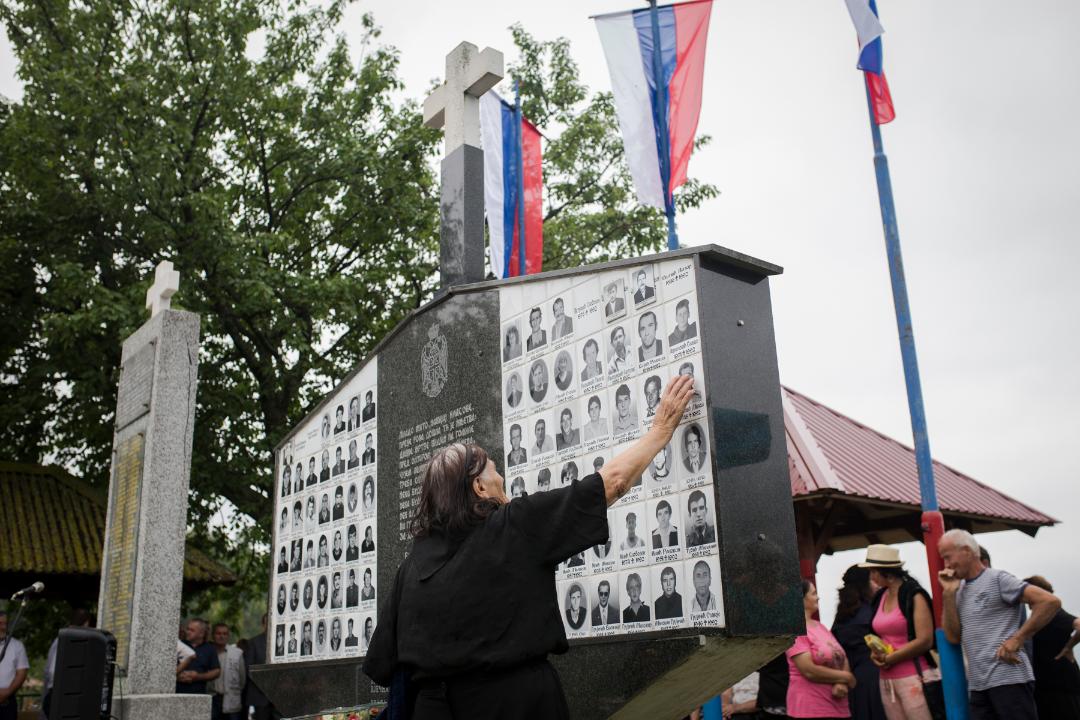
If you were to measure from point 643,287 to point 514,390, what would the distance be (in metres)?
1.17

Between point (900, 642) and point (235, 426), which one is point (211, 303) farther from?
point (900, 642)

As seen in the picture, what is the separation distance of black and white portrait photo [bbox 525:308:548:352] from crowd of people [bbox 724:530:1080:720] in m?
2.31

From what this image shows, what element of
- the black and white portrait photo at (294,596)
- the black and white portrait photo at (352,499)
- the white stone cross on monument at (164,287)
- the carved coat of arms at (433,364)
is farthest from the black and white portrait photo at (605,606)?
the white stone cross on monument at (164,287)

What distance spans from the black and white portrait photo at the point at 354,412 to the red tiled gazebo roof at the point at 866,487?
6.50 metres

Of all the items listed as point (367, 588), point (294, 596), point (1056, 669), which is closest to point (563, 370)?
point (367, 588)

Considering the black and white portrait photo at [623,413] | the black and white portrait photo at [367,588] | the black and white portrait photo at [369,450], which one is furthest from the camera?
the black and white portrait photo at [369,450]

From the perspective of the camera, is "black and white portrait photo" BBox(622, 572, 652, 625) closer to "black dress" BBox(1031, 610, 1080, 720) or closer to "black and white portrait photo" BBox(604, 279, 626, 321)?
"black and white portrait photo" BBox(604, 279, 626, 321)

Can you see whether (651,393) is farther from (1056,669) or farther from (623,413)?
(1056,669)

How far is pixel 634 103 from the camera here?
9.81 metres

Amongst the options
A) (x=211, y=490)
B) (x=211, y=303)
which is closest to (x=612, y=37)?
(x=211, y=303)

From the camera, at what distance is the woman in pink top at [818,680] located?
6.72m

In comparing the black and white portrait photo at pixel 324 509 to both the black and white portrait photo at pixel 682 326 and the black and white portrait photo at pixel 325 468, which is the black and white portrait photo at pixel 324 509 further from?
the black and white portrait photo at pixel 682 326

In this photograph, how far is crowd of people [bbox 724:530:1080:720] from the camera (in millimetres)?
5797

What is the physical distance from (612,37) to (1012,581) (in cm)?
636
